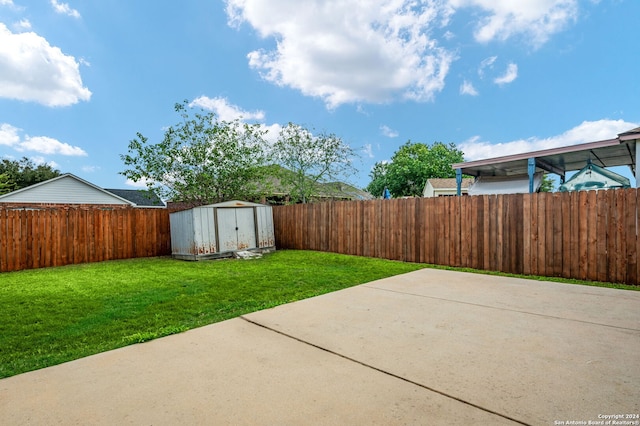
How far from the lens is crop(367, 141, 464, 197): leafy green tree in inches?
1102

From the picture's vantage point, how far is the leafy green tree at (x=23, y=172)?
Answer: 26078mm

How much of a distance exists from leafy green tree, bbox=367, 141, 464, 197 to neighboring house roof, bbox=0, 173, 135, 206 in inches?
879

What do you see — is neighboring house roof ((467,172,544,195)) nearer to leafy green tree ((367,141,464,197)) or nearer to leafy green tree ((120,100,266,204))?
leafy green tree ((120,100,266,204))

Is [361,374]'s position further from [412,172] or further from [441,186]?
[412,172]

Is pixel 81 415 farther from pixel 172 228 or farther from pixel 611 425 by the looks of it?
pixel 172 228

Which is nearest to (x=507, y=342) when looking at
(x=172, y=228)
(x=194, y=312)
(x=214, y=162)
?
(x=194, y=312)

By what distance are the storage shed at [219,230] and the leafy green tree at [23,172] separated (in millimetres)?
26111

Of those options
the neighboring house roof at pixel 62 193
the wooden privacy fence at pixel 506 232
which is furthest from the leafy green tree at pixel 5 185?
the wooden privacy fence at pixel 506 232

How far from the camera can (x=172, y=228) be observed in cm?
962

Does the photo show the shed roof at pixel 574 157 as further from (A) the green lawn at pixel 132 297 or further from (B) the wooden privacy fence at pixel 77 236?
(B) the wooden privacy fence at pixel 77 236

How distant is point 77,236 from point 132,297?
19.1 feet

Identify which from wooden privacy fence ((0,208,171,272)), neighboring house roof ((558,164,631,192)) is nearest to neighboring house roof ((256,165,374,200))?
wooden privacy fence ((0,208,171,272))

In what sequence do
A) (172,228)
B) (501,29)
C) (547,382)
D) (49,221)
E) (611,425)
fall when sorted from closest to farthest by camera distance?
(611,425)
(547,382)
(49,221)
(501,29)
(172,228)

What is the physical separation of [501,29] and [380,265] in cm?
745
